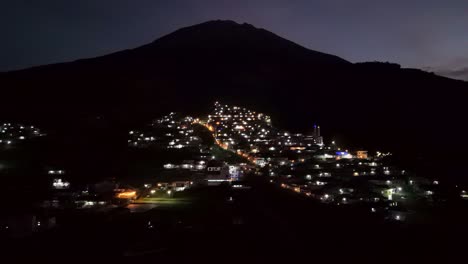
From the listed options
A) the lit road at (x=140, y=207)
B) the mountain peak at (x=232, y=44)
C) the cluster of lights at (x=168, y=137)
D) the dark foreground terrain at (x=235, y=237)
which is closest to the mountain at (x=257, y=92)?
the mountain peak at (x=232, y=44)

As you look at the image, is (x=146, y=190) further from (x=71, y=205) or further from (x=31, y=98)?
(x=31, y=98)

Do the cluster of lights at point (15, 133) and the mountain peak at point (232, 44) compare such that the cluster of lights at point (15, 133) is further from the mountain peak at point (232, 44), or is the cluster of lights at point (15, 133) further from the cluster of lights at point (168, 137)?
the mountain peak at point (232, 44)

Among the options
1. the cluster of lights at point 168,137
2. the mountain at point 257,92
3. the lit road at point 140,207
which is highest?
the mountain at point 257,92

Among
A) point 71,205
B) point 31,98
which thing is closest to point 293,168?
point 71,205

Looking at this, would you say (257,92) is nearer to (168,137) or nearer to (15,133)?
(168,137)

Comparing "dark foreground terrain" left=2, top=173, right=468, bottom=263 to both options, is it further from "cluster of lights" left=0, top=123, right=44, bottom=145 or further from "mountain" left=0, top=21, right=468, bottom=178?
"mountain" left=0, top=21, right=468, bottom=178

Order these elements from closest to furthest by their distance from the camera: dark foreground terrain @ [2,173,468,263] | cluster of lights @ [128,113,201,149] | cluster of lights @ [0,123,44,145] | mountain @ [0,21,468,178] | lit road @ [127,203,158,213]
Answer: dark foreground terrain @ [2,173,468,263] < lit road @ [127,203,158,213] < cluster of lights @ [0,123,44,145] < cluster of lights @ [128,113,201,149] < mountain @ [0,21,468,178]

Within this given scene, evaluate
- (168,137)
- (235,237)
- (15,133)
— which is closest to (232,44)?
(168,137)

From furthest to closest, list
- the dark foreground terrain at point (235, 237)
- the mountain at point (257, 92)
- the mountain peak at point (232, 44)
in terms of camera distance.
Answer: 1. the mountain peak at point (232, 44)
2. the mountain at point (257, 92)
3. the dark foreground terrain at point (235, 237)

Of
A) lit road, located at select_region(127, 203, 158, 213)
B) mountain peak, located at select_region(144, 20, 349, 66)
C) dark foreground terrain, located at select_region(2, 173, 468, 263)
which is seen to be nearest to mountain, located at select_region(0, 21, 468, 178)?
mountain peak, located at select_region(144, 20, 349, 66)

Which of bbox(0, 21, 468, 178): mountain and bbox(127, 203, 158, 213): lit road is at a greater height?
bbox(0, 21, 468, 178): mountain
